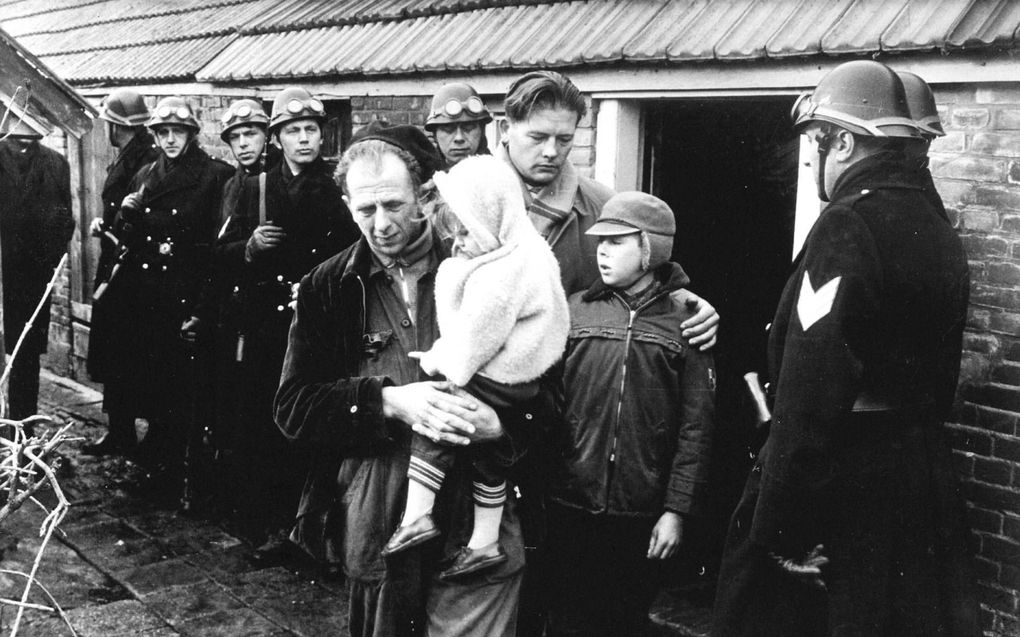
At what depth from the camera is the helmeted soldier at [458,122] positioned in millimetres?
5309

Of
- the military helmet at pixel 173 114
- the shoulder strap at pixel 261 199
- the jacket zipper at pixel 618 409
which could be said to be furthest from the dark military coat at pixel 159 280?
the jacket zipper at pixel 618 409

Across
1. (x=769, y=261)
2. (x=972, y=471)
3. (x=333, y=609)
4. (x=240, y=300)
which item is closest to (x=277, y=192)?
(x=240, y=300)

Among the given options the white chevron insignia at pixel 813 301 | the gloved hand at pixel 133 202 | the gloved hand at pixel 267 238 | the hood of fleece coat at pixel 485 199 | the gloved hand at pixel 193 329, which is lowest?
the gloved hand at pixel 193 329

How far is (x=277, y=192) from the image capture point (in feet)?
18.5

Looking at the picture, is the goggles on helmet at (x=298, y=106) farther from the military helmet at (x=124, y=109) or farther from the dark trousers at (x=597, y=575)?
the dark trousers at (x=597, y=575)

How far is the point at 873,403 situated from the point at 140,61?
824 centimetres

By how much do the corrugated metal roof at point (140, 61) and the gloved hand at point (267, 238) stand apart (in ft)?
10.9

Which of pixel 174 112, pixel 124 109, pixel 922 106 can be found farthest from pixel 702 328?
pixel 124 109

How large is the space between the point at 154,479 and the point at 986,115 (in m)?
5.52

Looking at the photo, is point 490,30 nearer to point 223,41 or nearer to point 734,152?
point 734,152

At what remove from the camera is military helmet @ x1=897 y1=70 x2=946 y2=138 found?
10.3 feet

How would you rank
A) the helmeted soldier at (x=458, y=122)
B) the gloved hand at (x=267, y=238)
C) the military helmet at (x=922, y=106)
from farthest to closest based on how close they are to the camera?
1. the gloved hand at (x=267, y=238)
2. the helmeted soldier at (x=458, y=122)
3. the military helmet at (x=922, y=106)

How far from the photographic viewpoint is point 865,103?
9.79ft

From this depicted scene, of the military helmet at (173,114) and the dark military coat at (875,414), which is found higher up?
Answer: the military helmet at (173,114)
